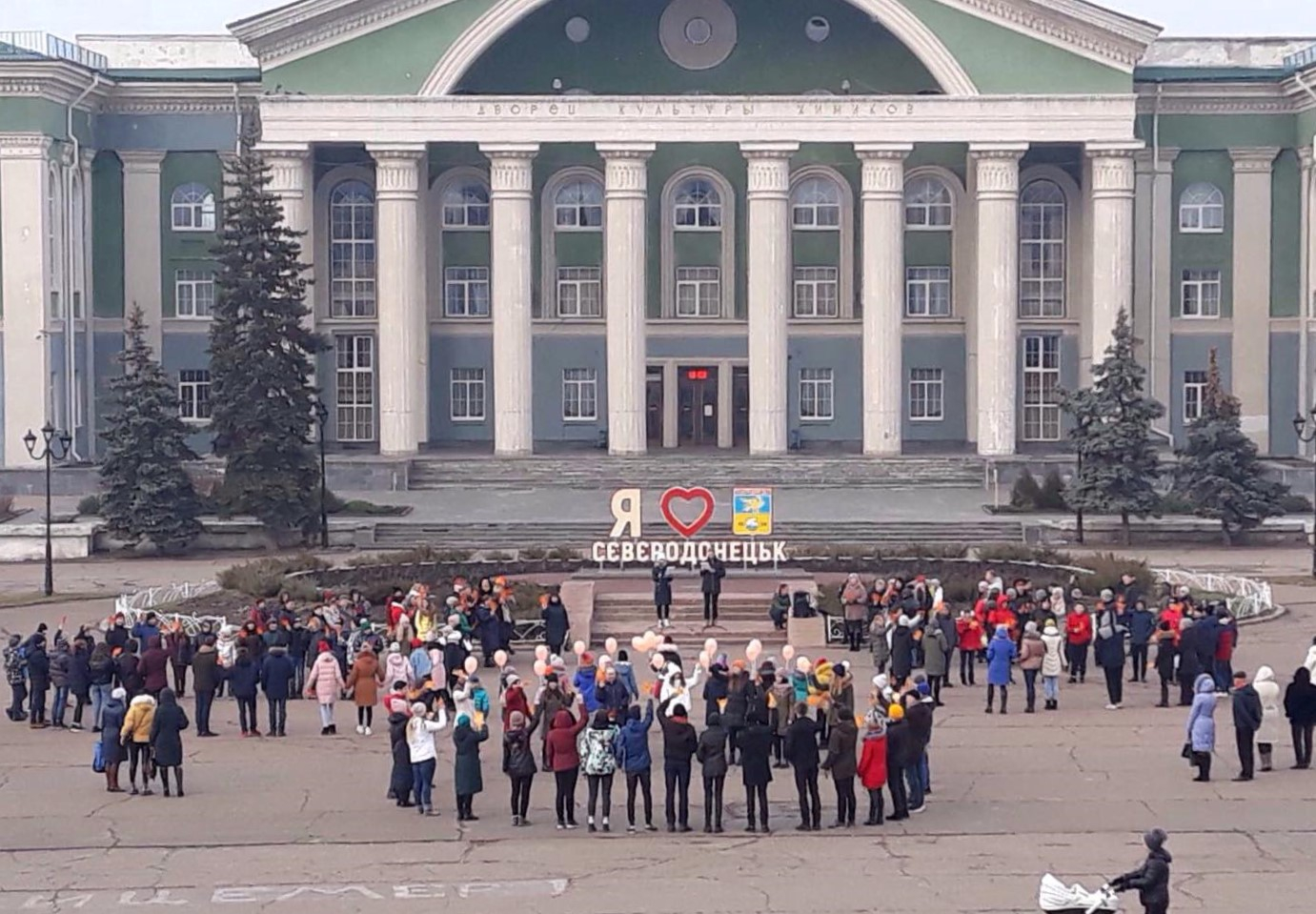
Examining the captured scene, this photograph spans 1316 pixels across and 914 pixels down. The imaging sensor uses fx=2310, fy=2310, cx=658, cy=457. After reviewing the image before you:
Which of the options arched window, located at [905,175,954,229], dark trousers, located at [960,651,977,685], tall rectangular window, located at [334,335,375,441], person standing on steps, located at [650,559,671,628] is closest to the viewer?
dark trousers, located at [960,651,977,685]

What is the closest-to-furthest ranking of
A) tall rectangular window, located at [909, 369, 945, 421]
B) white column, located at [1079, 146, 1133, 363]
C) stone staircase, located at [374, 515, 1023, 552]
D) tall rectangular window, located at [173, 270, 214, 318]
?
stone staircase, located at [374, 515, 1023, 552], white column, located at [1079, 146, 1133, 363], tall rectangular window, located at [173, 270, 214, 318], tall rectangular window, located at [909, 369, 945, 421]

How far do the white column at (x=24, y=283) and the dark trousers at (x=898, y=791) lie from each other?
137ft

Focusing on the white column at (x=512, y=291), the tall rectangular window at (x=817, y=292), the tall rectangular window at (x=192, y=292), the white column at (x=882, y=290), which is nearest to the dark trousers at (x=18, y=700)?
the white column at (x=512, y=291)

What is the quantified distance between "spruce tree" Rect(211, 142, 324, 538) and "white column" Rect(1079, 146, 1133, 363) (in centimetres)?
2061

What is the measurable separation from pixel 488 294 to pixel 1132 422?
2100cm

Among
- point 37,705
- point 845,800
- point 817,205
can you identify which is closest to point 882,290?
point 817,205

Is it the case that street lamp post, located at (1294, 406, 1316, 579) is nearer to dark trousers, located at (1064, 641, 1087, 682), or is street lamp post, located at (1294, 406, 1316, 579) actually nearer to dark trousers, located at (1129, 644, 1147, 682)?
dark trousers, located at (1129, 644, 1147, 682)

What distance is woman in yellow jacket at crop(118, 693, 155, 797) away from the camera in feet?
77.6

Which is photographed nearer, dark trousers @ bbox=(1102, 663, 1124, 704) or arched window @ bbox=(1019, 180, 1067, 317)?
dark trousers @ bbox=(1102, 663, 1124, 704)

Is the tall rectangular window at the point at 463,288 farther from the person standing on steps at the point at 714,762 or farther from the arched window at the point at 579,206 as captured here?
the person standing on steps at the point at 714,762

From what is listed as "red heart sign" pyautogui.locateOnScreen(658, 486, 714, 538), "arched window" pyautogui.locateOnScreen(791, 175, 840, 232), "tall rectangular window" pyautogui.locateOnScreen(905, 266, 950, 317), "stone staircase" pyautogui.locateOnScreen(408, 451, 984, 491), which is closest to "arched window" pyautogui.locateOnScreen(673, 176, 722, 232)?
"arched window" pyautogui.locateOnScreen(791, 175, 840, 232)

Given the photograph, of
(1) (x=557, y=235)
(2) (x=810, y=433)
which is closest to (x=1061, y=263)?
(2) (x=810, y=433)

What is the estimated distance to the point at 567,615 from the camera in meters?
36.0

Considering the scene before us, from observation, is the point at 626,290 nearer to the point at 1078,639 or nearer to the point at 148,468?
the point at 148,468
